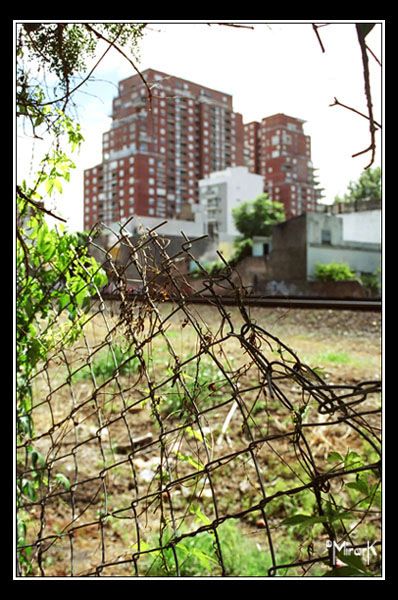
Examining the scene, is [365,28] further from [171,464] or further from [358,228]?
[358,228]

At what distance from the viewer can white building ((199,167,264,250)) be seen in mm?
6098

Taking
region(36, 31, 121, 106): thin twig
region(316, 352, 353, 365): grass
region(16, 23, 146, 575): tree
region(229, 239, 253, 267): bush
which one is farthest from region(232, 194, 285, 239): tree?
region(36, 31, 121, 106): thin twig

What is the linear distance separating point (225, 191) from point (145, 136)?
5.45 metres

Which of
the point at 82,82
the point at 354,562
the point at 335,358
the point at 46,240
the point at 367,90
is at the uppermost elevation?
the point at 82,82

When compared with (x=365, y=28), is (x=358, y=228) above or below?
above

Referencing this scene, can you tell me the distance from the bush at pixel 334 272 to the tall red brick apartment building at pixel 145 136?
286 inches

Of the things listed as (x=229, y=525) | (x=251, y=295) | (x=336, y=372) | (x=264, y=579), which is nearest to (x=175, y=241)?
(x=251, y=295)

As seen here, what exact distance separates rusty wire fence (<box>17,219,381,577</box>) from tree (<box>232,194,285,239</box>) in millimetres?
5321

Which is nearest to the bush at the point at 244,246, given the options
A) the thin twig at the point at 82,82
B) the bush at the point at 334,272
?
the bush at the point at 334,272

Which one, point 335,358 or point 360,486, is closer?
point 360,486

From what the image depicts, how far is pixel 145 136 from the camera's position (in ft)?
4.59

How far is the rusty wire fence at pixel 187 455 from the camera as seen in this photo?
1.56 ft

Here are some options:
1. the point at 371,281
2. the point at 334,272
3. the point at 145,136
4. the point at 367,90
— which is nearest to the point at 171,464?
the point at 367,90
